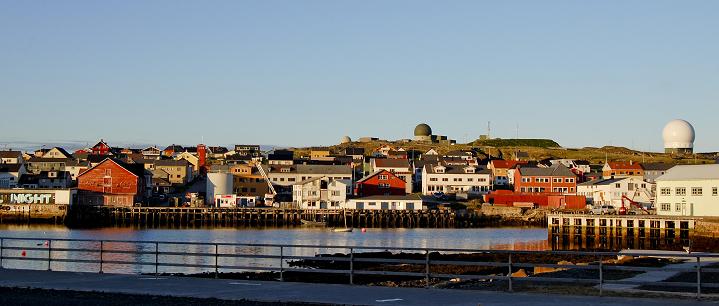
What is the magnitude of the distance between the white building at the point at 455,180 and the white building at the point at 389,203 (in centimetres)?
1843

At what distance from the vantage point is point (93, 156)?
171 meters

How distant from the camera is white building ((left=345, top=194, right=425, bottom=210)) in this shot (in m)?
123

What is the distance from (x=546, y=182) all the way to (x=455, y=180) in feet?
42.6

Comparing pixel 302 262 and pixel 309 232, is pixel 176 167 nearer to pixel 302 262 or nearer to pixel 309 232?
pixel 309 232

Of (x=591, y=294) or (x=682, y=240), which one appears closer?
(x=591, y=294)

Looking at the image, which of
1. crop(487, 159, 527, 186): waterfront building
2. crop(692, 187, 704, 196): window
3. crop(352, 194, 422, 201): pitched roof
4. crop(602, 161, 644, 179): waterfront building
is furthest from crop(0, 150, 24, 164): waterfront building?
crop(692, 187, 704, 196): window

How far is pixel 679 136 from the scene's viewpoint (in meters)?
175

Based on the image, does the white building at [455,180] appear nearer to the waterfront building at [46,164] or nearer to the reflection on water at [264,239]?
the reflection on water at [264,239]

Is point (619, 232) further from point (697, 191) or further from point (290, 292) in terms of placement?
point (290, 292)

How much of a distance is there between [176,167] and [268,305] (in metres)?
145

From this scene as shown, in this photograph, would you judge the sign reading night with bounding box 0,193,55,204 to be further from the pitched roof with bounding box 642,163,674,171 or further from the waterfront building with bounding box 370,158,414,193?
the pitched roof with bounding box 642,163,674,171

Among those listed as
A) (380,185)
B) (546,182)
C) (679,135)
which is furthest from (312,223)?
(679,135)

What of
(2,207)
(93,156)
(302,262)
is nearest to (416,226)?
(2,207)

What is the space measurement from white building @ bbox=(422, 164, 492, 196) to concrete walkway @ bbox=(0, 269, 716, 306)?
117 meters
